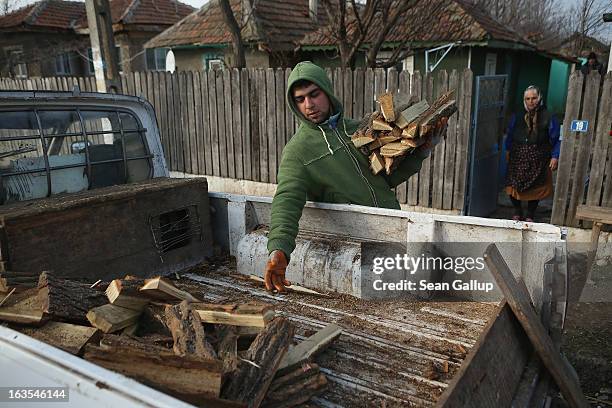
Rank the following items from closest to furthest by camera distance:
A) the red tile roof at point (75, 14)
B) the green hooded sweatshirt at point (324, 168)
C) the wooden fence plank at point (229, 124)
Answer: the green hooded sweatshirt at point (324, 168), the wooden fence plank at point (229, 124), the red tile roof at point (75, 14)

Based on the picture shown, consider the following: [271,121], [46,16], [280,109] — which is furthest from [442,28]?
[46,16]

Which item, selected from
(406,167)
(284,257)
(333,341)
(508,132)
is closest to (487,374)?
(333,341)

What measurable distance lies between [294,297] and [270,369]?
1.05 m

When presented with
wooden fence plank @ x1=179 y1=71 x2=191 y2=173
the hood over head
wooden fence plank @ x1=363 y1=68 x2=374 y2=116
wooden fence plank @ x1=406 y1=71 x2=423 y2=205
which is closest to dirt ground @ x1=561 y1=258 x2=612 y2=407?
wooden fence plank @ x1=406 y1=71 x2=423 y2=205

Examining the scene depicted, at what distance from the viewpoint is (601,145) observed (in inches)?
222

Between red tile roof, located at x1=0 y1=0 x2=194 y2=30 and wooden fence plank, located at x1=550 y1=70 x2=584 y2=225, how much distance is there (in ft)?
58.8

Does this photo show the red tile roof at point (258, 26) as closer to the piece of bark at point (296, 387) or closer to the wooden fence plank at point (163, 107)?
the wooden fence plank at point (163, 107)

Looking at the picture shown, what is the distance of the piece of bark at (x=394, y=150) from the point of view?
3.23m

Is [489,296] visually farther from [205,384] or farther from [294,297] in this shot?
[205,384]

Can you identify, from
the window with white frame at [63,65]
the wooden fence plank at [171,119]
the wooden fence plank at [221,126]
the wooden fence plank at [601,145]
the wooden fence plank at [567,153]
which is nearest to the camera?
the wooden fence plank at [601,145]

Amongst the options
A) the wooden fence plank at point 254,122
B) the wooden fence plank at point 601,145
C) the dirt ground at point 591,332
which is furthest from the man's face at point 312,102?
the wooden fence plank at point 254,122

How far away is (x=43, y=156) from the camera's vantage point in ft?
10.4

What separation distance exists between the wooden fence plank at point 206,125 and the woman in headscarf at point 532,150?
5.16 metres

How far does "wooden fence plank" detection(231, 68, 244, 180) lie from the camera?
8078mm
